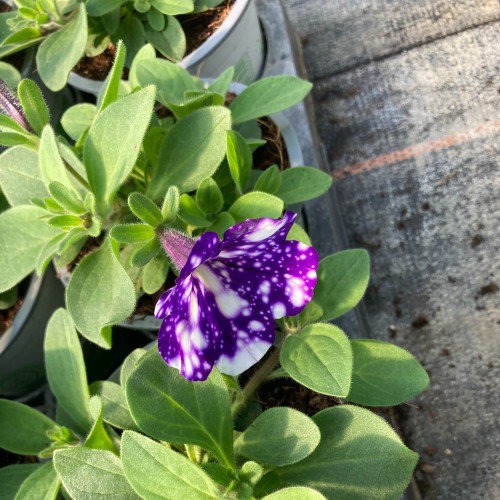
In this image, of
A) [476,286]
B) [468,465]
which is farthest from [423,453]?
[476,286]

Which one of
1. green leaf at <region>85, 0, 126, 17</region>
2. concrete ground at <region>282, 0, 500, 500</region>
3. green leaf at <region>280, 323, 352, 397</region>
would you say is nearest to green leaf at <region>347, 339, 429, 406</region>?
green leaf at <region>280, 323, 352, 397</region>

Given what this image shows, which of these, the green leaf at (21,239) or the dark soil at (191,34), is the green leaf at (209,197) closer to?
the green leaf at (21,239)

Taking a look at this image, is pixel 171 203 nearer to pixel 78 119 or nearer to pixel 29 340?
pixel 78 119

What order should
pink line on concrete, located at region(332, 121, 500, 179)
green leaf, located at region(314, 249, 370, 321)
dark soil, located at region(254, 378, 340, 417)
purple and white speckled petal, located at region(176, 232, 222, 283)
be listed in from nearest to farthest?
purple and white speckled petal, located at region(176, 232, 222, 283)
green leaf, located at region(314, 249, 370, 321)
dark soil, located at region(254, 378, 340, 417)
pink line on concrete, located at region(332, 121, 500, 179)

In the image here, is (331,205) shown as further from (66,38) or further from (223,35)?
(66,38)

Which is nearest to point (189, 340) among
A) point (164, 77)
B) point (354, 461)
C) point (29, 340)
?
point (354, 461)

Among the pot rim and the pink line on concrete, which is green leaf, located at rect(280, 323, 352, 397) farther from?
the pink line on concrete

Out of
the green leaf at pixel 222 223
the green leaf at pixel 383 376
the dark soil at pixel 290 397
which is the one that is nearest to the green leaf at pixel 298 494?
the green leaf at pixel 383 376
